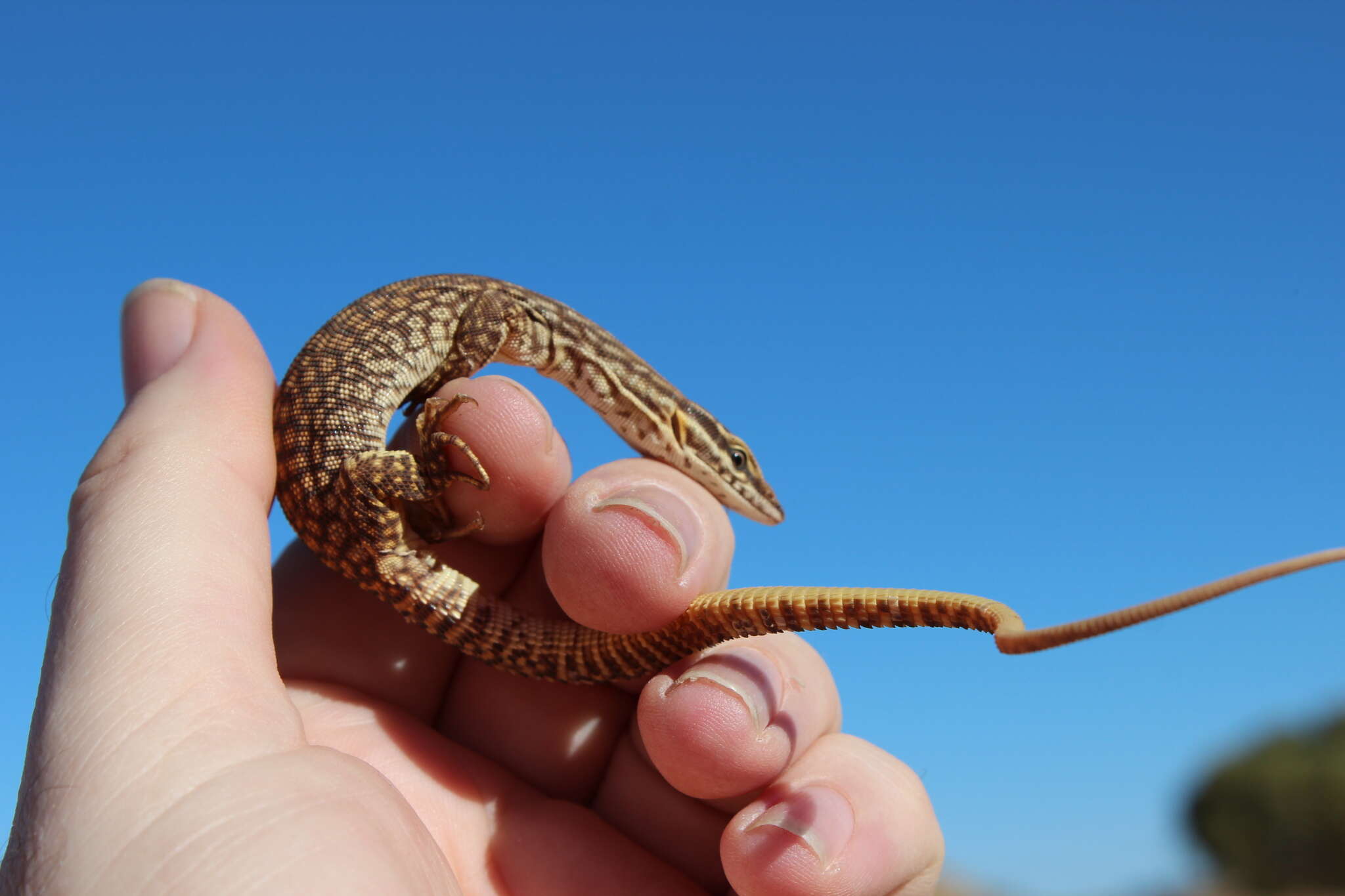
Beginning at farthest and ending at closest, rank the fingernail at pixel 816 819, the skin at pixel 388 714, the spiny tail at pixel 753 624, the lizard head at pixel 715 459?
1. the lizard head at pixel 715 459
2. the fingernail at pixel 816 819
3. the skin at pixel 388 714
4. the spiny tail at pixel 753 624

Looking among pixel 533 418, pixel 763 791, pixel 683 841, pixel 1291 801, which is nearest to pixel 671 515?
pixel 533 418

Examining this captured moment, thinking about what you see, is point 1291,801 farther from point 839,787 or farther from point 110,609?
point 110,609

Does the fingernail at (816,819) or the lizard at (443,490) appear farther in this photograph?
the fingernail at (816,819)

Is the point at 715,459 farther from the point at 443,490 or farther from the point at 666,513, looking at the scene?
the point at 443,490

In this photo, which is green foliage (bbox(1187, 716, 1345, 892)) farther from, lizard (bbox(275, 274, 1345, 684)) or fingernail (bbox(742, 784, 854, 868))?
lizard (bbox(275, 274, 1345, 684))

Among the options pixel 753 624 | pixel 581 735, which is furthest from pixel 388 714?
pixel 753 624

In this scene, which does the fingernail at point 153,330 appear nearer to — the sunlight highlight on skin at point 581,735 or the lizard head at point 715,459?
the sunlight highlight on skin at point 581,735

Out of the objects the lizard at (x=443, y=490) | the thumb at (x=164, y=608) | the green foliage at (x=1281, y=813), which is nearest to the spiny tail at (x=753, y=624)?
the lizard at (x=443, y=490)
